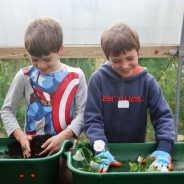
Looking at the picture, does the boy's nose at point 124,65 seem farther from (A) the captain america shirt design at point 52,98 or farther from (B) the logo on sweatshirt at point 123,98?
(A) the captain america shirt design at point 52,98

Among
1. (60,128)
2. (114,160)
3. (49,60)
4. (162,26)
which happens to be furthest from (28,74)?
(162,26)

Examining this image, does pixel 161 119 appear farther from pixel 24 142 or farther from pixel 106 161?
pixel 24 142

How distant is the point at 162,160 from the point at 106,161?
0.22 meters

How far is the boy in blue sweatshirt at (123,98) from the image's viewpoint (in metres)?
1.63

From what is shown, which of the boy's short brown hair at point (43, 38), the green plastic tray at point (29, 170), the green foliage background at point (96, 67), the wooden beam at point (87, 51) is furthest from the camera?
the green foliage background at point (96, 67)

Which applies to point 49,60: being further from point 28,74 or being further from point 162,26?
point 162,26

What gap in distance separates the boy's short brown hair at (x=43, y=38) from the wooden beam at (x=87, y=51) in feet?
2.64

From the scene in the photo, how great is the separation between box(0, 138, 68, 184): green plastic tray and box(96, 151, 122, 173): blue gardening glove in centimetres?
16

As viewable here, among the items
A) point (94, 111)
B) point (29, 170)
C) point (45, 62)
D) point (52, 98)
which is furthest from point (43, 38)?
point (29, 170)

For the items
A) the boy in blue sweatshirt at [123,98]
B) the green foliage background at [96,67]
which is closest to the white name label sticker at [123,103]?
the boy in blue sweatshirt at [123,98]

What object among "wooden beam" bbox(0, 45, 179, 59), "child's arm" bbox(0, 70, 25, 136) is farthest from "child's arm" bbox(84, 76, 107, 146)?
"wooden beam" bbox(0, 45, 179, 59)

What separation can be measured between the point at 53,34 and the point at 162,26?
1125 mm

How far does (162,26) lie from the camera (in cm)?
264

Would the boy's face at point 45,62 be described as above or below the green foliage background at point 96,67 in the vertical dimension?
above
